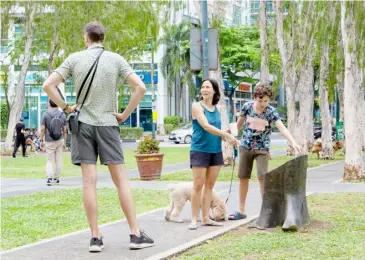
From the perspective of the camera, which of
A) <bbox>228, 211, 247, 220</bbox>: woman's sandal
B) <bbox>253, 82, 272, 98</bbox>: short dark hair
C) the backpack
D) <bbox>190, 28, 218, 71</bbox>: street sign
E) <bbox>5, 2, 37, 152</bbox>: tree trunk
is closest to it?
<bbox>253, 82, 272, 98</bbox>: short dark hair

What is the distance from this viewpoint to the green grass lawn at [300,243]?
7.09 metres

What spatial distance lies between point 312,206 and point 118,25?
84.8 feet

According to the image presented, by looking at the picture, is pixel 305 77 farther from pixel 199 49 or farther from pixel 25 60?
pixel 199 49

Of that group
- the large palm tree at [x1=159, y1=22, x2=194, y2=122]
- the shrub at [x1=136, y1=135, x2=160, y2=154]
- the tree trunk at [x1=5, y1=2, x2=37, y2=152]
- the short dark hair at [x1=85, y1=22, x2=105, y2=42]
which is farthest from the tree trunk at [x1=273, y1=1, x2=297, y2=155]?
the large palm tree at [x1=159, y1=22, x2=194, y2=122]

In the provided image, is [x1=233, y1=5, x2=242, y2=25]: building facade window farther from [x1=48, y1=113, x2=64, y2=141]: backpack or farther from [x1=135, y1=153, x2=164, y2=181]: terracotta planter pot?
[x1=48, y1=113, x2=64, y2=141]: backpack

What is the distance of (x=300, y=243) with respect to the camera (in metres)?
7.72

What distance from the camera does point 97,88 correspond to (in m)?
7.37

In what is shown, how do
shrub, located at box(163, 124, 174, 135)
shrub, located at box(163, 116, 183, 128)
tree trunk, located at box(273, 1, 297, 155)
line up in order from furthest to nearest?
shrub, located at box(163, 116, 183, 128) < shrub, located at box(163, 124, 174, 135) < tree trunk, located at box(273, 1, 297, 155)

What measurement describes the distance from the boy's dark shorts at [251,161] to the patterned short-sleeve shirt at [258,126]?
0.21 feet

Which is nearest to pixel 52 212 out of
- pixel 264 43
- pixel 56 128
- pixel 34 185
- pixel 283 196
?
pixel 283 196

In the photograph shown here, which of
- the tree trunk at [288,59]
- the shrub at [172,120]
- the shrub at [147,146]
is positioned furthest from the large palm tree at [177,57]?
the shrub at [147,146]

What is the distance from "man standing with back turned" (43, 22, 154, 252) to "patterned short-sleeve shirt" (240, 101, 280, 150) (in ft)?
7.94

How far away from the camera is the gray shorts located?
24.2ft

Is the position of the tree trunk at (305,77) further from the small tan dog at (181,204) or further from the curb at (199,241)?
the curb at (199,241)
